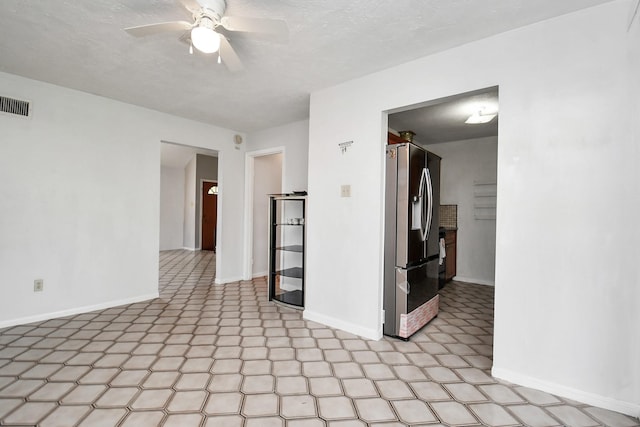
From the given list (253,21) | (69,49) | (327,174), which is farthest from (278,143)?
(253,21)

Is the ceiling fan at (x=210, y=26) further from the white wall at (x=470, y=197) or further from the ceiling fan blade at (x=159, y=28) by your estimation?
the white wall at (x=470, y=197)

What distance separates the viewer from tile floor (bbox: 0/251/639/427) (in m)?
1.70

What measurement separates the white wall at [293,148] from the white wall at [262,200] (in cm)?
59

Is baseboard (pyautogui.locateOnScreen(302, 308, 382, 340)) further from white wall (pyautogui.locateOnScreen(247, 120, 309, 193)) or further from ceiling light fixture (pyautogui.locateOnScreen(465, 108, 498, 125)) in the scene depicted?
ceiling light fixture (pyautogui.locateOnScreen(465, 108, 498, 125))

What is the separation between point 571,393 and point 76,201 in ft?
15.8

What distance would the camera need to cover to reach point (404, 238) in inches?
108

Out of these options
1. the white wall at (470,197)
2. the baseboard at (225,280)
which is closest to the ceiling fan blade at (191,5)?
the baseboard at (225,280)

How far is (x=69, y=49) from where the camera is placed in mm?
2471

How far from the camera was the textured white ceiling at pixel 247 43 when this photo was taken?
6.28 ft

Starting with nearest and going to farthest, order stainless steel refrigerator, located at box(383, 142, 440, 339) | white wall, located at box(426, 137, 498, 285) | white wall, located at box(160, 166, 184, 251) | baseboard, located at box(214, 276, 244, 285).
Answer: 1. stainless steel refrigerator, located at box(383, 142, 440, 339)
2. baseboard, located at box(214, 276, 244, 285)
3. white wall, located at box(426, 137, 498, 285)
4. white wall, located at box(160, 166, 184, 251)

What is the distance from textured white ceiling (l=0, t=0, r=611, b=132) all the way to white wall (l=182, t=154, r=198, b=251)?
560 centimetres

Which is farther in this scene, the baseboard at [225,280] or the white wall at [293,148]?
the baseboard at [225,280]

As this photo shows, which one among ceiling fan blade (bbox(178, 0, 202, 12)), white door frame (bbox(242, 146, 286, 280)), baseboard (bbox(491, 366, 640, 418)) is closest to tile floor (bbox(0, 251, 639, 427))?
baseboard (bbox(491, 366, 640, 418))

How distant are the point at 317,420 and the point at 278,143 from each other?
3825mm
